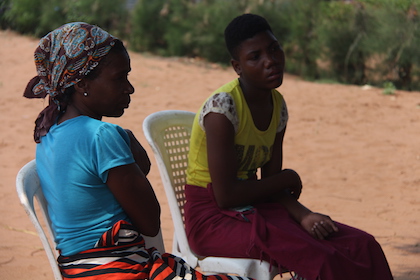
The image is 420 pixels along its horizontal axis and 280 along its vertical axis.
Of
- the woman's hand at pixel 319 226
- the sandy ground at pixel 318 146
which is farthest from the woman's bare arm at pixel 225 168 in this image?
the sandy ground at pixel 318 146

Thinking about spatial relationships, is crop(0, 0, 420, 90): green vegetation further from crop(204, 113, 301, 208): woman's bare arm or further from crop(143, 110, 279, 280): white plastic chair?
crop(204, 113, 301, 208): woman's bare arm

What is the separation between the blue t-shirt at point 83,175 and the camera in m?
2.01

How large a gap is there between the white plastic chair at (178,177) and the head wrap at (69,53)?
0.81 m

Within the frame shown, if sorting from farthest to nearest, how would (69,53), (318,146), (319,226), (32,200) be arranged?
(318,146), (319,226), (32,200), (69,53)

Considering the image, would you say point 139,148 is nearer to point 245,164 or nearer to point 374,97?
point 245,164

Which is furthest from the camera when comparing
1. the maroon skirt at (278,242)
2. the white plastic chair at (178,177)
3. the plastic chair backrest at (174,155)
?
the plastic chair backrest at (174,155)

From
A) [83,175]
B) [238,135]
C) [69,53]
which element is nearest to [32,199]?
[83,175]

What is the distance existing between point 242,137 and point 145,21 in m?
10.8

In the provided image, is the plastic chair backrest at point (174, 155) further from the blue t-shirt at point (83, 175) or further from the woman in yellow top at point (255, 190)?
the blue t-shirt at point (83, 175)

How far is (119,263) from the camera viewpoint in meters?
2.04

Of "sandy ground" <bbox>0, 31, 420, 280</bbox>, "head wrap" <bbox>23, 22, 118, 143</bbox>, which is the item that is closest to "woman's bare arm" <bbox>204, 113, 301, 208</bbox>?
"head wrap" <bbox>23, 22, 118, 143</bbox>

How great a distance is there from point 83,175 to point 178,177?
1.05m

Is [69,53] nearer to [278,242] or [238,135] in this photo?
[238,135]

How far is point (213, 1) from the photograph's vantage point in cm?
1303
